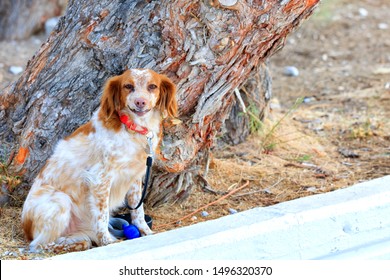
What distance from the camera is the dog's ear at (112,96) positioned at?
170 inches

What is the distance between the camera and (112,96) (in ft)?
14.2

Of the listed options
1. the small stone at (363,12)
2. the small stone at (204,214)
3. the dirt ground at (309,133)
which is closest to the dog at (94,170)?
the dirt ground at (309,133)

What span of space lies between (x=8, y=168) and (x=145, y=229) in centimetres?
102

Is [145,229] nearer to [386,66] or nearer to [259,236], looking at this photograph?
[259,236]

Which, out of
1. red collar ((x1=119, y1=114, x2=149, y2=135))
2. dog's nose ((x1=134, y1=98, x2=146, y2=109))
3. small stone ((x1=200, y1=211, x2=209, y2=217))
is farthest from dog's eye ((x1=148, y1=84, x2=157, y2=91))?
small stone ((x1=200, y1=211, x2=209, y2=217))

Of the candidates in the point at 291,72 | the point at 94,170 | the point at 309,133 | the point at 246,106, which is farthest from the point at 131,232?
the point at 291,72

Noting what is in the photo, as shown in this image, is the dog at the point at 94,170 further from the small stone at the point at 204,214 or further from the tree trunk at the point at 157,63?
the small stone at the point at 204,214

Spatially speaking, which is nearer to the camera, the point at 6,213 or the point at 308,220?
the point at 308,220

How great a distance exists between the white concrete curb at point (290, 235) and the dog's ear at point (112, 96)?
0.74 metres

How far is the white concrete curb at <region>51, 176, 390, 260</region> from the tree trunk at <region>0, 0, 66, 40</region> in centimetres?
546

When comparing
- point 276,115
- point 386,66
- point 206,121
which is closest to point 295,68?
point 386,66

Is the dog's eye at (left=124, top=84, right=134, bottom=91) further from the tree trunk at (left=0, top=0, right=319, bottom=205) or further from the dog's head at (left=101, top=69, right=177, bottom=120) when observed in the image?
the tree trunk at (left=0, top=0, right=319, bottom=205)

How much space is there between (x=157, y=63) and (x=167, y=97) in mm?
387

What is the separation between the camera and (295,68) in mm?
8812
